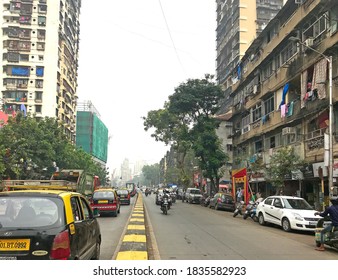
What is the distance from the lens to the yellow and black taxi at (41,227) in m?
5.24

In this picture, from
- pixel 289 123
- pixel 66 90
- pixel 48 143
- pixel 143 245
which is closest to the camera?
pixel 143 245

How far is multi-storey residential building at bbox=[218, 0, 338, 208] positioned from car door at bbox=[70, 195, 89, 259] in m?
14.2

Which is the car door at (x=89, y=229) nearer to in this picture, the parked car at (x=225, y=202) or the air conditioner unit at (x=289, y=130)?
the air conditioner unit at (x=289, y=130)

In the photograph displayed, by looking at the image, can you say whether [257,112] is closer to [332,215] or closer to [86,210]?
[332,215]

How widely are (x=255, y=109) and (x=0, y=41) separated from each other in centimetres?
5759

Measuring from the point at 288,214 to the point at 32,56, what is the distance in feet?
229

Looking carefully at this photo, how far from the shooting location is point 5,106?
234 feet

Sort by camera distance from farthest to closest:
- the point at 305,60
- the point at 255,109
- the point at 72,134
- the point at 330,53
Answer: the point at 72,134
the point at 255,109
the point at 305,60
the point at 330,53

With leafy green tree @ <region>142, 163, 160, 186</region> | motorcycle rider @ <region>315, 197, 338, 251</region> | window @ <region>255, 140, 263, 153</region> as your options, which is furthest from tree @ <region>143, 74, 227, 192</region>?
leafy green tree @ <region>142, 163, 160, 186</region>

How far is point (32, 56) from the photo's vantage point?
7562 centimetres

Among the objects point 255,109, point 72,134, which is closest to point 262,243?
point 255,109

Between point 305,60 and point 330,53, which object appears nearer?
point 330,53

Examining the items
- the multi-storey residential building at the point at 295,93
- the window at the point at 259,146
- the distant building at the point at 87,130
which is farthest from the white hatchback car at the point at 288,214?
the distant building at the point at 87,130

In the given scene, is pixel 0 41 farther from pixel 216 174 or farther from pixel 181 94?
pixel 216 174
